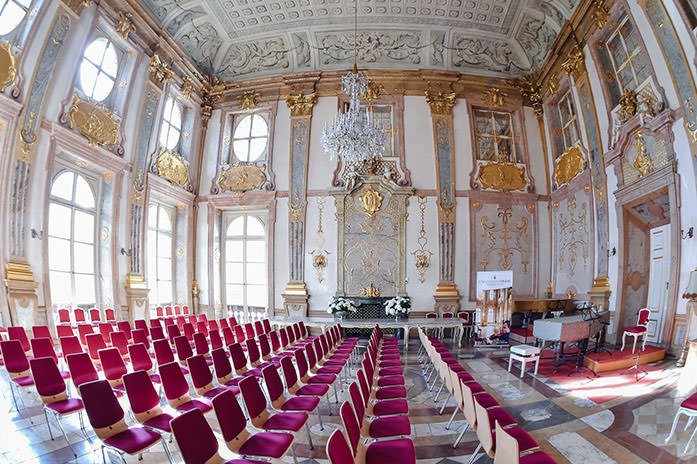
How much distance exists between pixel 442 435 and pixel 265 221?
31.5 ft

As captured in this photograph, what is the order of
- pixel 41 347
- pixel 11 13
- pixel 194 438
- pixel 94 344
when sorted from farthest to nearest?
1. pixel 11 13
2. pixel 94 344
3. pixel 41 347
4. pixel 194 438

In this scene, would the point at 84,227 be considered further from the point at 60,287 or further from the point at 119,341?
the point at 119,341

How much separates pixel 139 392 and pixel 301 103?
1040cm

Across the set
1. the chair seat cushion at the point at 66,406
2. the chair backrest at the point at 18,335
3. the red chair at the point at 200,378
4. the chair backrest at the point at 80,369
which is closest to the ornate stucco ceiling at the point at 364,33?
the chair backrest at the point at 18,335

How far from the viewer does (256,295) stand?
12148 millimetres

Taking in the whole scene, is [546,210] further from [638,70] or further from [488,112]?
[638,70]

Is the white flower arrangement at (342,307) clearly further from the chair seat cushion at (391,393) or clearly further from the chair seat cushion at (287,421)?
the chair seat cushion at (287,421)

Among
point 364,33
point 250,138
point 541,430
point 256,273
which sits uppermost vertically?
point 364,33

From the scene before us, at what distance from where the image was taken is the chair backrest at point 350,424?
7.89ft

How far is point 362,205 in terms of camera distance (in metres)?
11.4

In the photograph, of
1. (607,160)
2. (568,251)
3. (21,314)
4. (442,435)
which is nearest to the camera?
(442,435)

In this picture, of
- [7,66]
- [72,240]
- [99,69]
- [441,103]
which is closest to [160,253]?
[72,240]

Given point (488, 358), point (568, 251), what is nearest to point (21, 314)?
point (488, 358)

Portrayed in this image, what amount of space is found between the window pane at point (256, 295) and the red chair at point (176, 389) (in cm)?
852
